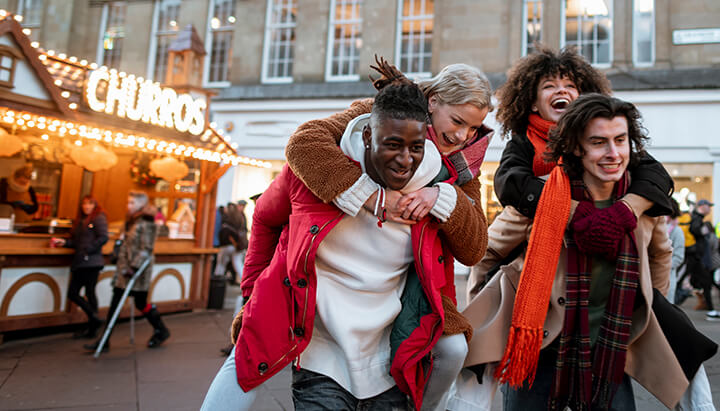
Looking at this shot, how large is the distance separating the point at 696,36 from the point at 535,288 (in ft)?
43.4

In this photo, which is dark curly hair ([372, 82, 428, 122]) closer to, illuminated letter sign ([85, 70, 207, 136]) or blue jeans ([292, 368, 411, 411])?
blue jeans ([292, 368, 411, 411])

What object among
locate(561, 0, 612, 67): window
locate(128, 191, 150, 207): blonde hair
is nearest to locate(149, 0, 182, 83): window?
locate(128, 191, 150, 207): blonde hair

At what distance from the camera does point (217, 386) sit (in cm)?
173

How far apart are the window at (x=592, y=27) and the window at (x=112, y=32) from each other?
13863 mm

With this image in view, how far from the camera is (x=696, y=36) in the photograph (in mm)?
11875

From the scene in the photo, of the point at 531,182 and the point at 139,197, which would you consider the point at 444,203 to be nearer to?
the point at 531,182

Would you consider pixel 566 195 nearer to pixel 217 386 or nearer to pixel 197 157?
pixel 217 386

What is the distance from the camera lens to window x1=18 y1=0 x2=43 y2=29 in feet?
52.2

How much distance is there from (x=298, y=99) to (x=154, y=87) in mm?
→ 6911

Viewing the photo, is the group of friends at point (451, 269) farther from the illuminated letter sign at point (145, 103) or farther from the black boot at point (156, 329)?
the illuminated letter sign at point (145, 103)

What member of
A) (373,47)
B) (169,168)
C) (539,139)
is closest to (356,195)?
(539,139)

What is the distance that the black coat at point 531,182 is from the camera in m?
1.91

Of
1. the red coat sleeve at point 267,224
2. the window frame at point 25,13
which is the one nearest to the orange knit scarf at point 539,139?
the red coat sleeve at point 267,224

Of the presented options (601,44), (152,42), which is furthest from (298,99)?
(601,44)
